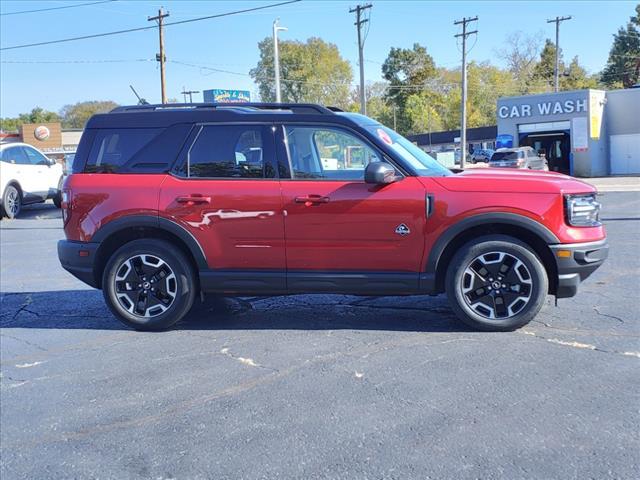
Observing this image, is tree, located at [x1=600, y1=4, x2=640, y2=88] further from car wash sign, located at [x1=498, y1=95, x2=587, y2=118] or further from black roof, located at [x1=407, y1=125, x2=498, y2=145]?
car wash sign, located at [x1=498, y1=95, x2=587, y2=118]

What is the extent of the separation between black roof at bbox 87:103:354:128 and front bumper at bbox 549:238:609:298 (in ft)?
6.84

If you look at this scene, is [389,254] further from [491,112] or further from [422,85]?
[491,112]

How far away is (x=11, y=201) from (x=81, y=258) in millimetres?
11637

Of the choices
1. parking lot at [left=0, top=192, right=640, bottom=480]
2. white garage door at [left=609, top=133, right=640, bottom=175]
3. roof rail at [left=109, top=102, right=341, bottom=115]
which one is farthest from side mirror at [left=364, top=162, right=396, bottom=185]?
white garage door at [left=609, top=133, right=640, bottom=175]

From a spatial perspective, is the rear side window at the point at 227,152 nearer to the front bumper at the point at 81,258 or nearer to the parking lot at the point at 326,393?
the front bumper at the point at 81,258

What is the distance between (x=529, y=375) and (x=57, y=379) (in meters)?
3.43

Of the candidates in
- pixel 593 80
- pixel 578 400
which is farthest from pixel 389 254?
pixel 593 80

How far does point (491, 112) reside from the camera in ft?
296

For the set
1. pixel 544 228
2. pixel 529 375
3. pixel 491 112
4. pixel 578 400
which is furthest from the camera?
pixel 491 112

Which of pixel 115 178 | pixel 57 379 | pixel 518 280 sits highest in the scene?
pixel 115 178

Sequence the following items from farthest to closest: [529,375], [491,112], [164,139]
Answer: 1. [491,112]
2. [164,139]
3. [529,375]

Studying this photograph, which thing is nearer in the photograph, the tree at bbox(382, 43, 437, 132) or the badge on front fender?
the badge on front fender

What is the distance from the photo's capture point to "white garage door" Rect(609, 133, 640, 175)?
3597 cm

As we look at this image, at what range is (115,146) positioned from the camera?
557 centimetres
